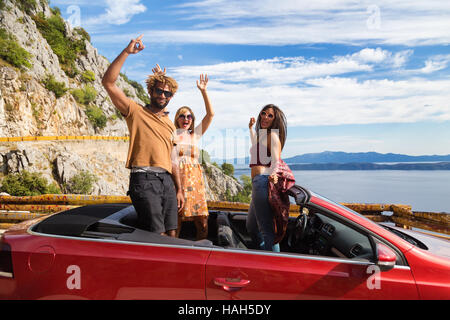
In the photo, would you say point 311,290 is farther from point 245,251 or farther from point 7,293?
point 7,293

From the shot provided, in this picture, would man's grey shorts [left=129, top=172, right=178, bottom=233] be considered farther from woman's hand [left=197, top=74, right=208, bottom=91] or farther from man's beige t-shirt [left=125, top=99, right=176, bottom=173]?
woman's hand [left=197, top=74, right=208, bottom=91]

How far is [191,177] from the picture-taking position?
346cm

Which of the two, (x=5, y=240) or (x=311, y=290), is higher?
(x=5, y=240)

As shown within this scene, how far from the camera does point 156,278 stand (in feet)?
6.10

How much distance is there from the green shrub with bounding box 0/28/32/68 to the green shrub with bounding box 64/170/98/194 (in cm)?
1691

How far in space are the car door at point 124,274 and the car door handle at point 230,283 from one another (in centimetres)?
10

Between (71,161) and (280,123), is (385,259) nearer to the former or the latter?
(280,123)

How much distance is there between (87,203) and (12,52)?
39641 mm

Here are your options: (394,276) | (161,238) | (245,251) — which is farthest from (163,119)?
(394,276)

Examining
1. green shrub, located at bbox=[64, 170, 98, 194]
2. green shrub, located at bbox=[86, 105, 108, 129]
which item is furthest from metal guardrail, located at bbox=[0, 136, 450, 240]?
green shrub, located at bbox=[86, 105, 108, 129]

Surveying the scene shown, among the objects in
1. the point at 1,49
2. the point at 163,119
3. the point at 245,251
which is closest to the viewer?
the point at 245,251

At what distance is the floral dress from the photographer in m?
3.26

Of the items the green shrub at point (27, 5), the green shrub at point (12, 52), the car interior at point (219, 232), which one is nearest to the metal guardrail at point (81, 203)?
the car interior at point (219, 232)
